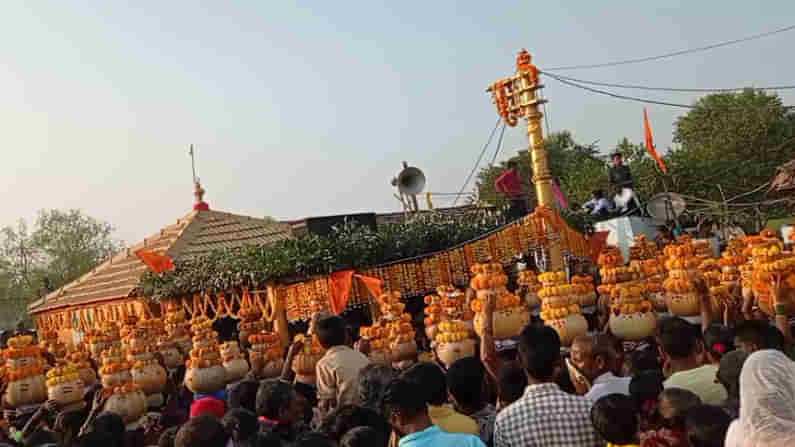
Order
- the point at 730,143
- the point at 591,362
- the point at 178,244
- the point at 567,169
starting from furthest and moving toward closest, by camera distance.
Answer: the point at 567,169 < the point at 730,143 < the point at 178,244 < the point at 591,362

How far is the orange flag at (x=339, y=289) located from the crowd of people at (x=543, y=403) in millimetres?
5196

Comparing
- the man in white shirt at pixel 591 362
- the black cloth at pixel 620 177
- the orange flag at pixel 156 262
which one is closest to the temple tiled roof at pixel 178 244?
the orange flag at pixel 156 262

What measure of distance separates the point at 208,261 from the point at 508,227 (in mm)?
5359

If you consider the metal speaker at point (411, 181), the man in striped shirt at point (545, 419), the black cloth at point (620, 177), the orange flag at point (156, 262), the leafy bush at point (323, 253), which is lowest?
the man in striped shirt at point (545, 419)

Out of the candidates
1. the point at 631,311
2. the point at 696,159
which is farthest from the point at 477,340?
the point at 696,159

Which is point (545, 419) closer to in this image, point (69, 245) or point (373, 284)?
point (373, 284)

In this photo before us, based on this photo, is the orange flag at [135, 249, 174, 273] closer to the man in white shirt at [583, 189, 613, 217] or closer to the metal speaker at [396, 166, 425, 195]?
the metal speaker at [396, 166, 425, 195]

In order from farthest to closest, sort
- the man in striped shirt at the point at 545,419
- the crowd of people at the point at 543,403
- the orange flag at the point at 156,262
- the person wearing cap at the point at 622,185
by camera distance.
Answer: the person wearing cap at the point at 622,185 < the orange flag at the point at 156,262 < the man in striped shirt at the point at 545,419 < the crowd of people at the point at 543,403

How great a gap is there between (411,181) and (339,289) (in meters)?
5.96

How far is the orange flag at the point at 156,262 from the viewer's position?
1320 cm

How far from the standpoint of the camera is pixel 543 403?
130 inches

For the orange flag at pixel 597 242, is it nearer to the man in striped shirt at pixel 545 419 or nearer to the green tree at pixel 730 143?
the man in striped shirt at pixel 545 419

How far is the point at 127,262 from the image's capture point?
54.6 feet

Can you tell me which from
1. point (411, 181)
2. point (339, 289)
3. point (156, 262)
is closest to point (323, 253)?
point (339, 289)
